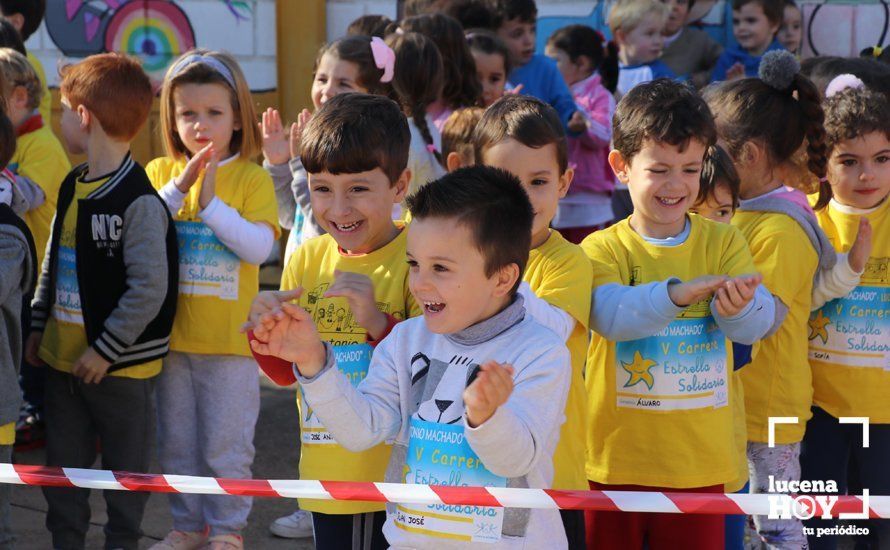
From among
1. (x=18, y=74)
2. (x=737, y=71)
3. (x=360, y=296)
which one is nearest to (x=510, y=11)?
(x=737, y=71)

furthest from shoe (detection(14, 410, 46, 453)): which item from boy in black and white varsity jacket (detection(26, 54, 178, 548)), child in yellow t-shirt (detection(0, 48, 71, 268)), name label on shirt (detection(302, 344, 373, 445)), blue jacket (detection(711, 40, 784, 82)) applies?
blue jacket (detection(711, 40, 784, 82))

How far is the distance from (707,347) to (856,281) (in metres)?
0.86

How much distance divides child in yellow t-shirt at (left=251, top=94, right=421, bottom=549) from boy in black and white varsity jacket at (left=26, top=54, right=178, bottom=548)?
1.11 meters

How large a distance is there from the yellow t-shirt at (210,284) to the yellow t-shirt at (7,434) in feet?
2.42

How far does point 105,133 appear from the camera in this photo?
14.4ft

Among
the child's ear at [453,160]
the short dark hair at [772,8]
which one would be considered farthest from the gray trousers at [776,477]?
the short dark hair at [772,8]

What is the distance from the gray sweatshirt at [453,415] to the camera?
260cm

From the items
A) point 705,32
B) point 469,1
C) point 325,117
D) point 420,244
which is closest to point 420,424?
point 420,244

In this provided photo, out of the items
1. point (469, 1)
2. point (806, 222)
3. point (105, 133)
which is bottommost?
point (806, 222)

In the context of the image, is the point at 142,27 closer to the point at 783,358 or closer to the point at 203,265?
the point at 203,265

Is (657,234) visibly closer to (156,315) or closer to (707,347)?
(707,347)

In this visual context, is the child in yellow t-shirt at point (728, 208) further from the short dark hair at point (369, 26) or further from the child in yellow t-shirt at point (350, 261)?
the short dark hair at point (369, 26)

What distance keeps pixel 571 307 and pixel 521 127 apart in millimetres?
550

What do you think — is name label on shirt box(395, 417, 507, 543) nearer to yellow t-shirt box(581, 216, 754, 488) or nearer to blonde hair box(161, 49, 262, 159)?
yellow t-shirt box(581, 216, 754, 488)
